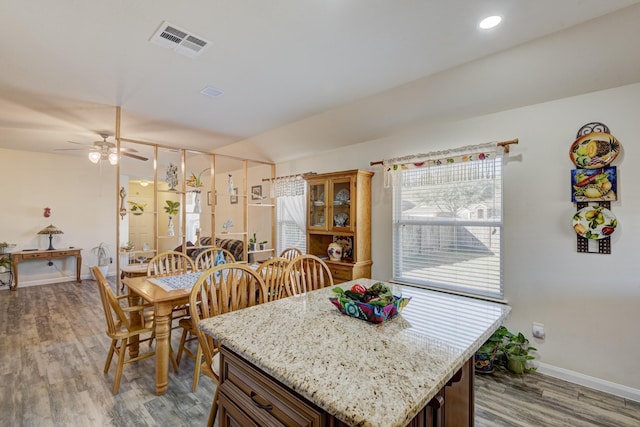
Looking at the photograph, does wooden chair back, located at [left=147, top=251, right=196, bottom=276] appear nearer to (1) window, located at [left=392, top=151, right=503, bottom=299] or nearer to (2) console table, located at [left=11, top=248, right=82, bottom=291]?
(1) window, located at [left=392, top=151, right=503, bottom=299]

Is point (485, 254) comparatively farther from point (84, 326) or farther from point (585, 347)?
point (84, 326)

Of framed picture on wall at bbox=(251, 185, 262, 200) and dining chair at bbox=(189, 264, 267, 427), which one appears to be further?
framed picture on wall at bbox=(251, 185, 262, 200)

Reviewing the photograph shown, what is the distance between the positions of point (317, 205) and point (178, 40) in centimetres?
251

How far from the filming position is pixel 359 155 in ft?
13.2

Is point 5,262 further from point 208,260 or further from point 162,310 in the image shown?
point 162,310

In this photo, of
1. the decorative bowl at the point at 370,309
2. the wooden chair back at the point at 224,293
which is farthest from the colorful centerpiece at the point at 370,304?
the wooden chair back at the point at 224,293

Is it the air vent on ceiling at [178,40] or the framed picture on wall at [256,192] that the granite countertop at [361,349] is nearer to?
the air vent on ceiling at [178,40]

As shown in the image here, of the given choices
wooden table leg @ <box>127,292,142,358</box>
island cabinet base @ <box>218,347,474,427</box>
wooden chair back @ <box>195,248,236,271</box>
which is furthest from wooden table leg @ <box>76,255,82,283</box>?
island cabinet base @ <box>218,347,474,427</box>

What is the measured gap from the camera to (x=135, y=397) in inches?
89.8

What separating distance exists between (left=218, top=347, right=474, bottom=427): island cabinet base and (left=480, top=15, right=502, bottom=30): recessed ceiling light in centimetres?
200

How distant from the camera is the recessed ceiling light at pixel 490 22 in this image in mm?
1839

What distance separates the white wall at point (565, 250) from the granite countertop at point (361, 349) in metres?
1.40

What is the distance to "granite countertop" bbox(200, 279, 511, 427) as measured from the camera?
81 centimetres

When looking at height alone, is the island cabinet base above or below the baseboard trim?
above
